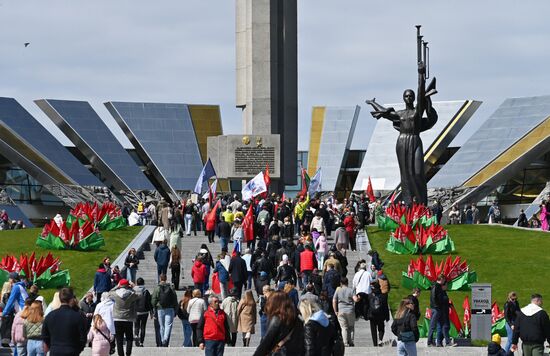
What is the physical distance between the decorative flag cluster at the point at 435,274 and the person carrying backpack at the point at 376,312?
12.0ft

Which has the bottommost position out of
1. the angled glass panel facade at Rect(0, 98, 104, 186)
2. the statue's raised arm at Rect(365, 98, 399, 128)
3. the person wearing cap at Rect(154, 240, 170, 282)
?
the person wearing cap at Rect(154, 240, 170, 282)

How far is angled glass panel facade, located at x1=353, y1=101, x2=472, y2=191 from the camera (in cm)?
5881

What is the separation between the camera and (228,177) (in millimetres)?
45781

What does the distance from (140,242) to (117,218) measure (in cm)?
413

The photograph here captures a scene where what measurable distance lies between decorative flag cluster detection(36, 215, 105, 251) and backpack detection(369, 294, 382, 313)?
11.9m

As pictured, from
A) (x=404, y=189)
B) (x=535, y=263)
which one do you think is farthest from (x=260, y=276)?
(x=404, y=189)

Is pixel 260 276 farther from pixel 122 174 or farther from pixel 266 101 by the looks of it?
pixel 122 174

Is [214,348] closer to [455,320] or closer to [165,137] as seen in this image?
[455,320]

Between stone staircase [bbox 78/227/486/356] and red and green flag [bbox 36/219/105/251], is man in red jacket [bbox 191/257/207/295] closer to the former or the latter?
stone staircase [bbox 78/227/486/356]

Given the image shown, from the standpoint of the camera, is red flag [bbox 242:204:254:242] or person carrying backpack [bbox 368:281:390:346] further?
red flag [bbox 242:204:254:242]

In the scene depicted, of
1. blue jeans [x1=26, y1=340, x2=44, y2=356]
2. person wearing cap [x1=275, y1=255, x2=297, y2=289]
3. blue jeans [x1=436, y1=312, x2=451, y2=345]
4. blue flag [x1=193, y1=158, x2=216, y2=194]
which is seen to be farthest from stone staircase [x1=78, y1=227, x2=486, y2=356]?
blue flag [x1=193, y1=158, x2=216, y2=194]

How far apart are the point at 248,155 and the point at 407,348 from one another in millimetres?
28953

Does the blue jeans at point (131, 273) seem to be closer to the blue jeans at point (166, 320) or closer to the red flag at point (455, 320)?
the blue jeans at point (166, 320)

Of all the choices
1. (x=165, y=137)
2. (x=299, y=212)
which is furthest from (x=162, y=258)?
(x=165, y=137)
